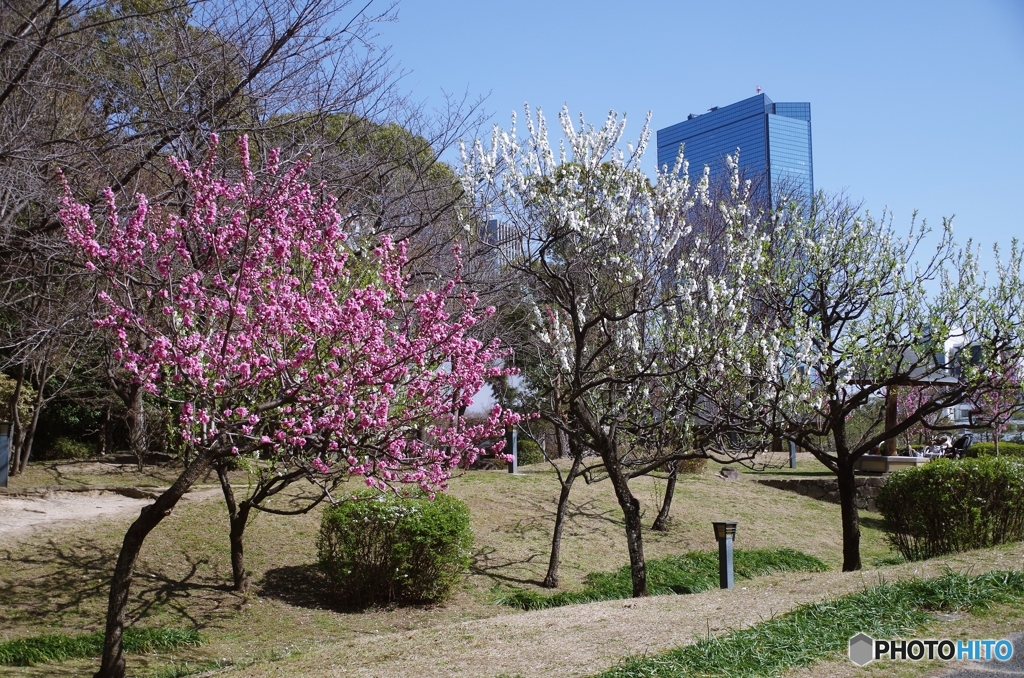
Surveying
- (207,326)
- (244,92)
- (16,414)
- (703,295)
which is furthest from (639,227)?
(16,414)

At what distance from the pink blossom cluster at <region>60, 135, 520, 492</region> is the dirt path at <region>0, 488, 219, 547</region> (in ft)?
17.1

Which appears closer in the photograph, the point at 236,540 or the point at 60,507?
the point at 236,540

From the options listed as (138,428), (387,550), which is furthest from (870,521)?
(138,428)

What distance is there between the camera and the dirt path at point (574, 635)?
5004 mm

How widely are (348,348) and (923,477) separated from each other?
719cm

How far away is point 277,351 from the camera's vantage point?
18.9 feet

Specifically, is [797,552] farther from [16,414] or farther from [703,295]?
[16,414]

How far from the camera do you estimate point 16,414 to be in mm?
14266

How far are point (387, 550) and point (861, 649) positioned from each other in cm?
585

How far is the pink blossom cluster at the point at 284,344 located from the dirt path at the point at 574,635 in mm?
→ 1181

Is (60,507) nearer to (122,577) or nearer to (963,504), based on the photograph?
(122,577)

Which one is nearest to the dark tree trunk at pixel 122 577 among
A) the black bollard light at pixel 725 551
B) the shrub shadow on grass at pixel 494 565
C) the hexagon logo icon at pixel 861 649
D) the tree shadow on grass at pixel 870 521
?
the hexagon logo icon at pixel 861 649

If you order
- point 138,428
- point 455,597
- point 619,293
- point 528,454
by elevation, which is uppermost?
point 619,293

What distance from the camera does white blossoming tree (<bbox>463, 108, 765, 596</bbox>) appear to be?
8289mm
